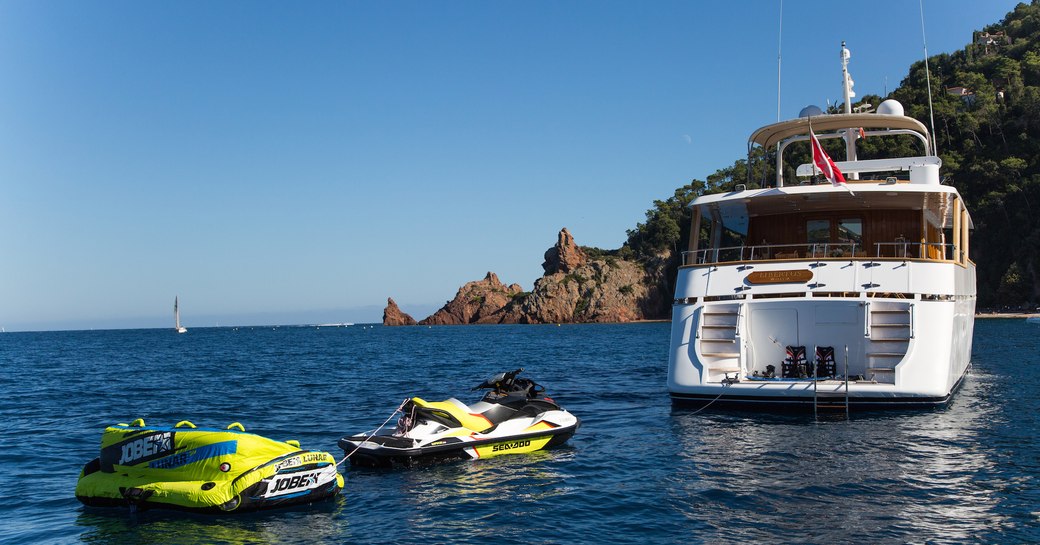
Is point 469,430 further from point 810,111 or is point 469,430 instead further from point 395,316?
point 395,316

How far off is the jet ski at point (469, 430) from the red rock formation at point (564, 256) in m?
135

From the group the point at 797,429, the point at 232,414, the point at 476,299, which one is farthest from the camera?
the point at 476,299

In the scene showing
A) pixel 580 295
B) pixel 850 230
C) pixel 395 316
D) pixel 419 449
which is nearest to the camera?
pixel 419 449

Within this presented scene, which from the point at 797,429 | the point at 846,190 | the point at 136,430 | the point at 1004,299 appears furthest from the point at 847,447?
the point at 1004,299

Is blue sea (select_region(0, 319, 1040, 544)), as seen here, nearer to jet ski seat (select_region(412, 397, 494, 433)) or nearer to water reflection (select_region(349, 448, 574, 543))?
water reflection (select_region(349, 448, 574, 543))

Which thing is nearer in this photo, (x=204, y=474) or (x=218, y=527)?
(x=218, y=527)

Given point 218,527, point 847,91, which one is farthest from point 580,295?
point 218,527

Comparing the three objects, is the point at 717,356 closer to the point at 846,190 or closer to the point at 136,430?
the point at 846,190

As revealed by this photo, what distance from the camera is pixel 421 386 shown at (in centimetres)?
2731

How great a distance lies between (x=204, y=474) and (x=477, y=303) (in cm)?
15416

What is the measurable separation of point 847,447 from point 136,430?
437 inches

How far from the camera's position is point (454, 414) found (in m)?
13.2

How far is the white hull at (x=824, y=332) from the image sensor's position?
642 inches

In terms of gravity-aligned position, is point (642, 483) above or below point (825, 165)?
below
